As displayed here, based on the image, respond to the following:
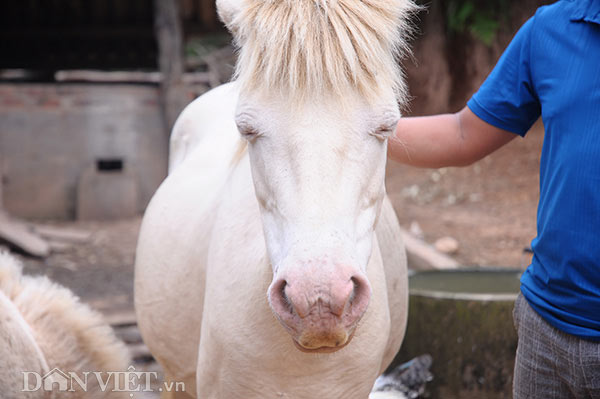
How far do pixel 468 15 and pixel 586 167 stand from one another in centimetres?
980

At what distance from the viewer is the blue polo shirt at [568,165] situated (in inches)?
59.4

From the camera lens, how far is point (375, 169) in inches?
59.0

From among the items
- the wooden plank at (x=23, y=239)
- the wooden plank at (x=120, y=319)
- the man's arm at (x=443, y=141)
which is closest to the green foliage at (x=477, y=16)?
the wooden plank at (x=23, y=239)

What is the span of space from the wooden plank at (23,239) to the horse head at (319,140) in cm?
547

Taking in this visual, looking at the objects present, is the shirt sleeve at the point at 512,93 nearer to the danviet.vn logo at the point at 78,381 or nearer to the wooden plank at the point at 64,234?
the danviet.vn logo at the point at 78,381

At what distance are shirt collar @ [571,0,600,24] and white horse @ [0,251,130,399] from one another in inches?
53.1

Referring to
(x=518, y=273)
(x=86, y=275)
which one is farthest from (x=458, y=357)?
(x=86, y=275)

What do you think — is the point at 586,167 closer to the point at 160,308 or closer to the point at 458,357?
the point at 160,308

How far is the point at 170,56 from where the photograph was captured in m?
8.66

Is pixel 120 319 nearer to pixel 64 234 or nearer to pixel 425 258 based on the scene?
pixel 425 258

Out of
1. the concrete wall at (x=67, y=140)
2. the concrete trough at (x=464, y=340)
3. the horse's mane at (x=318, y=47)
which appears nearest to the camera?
the horse's mane at (x=318, y=47)

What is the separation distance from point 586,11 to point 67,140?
7579 mm

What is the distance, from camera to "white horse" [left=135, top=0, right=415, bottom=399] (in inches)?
51.9

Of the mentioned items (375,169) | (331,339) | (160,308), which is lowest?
(160,308)
